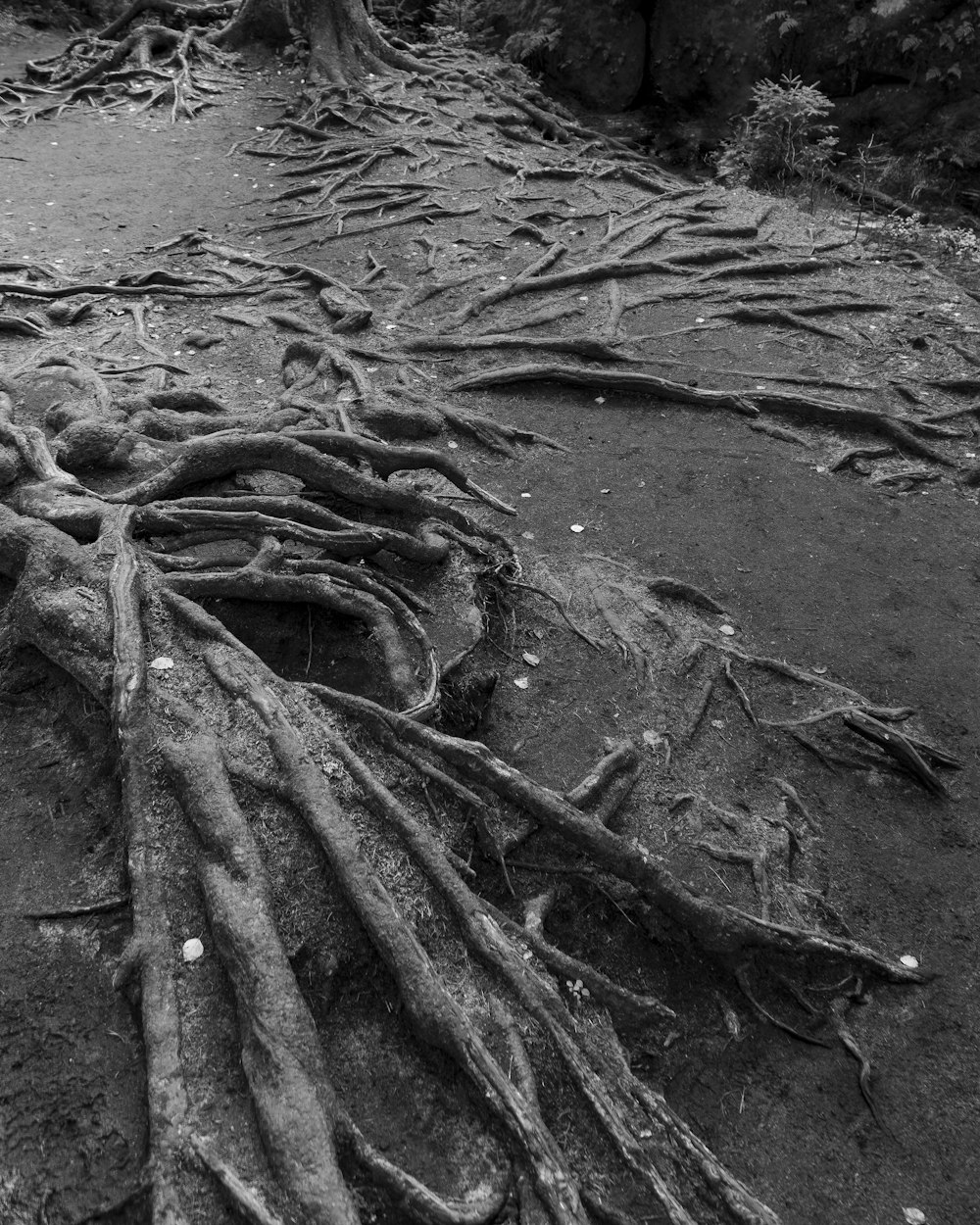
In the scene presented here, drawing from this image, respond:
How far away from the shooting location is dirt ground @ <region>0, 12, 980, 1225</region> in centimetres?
238

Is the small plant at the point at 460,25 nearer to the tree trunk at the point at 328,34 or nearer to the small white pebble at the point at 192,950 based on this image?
the tree trunk at the point at 328,34

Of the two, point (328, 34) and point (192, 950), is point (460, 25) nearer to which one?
point (328, 34)

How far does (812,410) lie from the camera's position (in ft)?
19.5

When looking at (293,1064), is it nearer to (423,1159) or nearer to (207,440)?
(423,1159)

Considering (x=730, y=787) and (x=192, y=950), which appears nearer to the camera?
(x=192, y=950)

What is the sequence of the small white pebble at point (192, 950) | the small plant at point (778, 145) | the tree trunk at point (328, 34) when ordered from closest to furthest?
the small white pebble at point (192, 950) < the small plant at point (778, 145) < the tree trunk at point (328, 34)

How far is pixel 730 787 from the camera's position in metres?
3.57

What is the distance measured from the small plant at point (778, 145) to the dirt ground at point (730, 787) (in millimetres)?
4387

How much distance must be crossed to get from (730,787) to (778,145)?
9.50 meters

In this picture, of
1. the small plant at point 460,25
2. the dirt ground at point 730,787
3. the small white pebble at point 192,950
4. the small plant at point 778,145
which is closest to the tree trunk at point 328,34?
the small plant at point 460,25

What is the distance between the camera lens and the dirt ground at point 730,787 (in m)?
2.38

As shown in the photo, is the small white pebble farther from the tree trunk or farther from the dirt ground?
the tree trunk

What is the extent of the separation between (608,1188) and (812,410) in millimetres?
4920

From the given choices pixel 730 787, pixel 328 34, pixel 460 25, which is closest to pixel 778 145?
pixel 328 34
